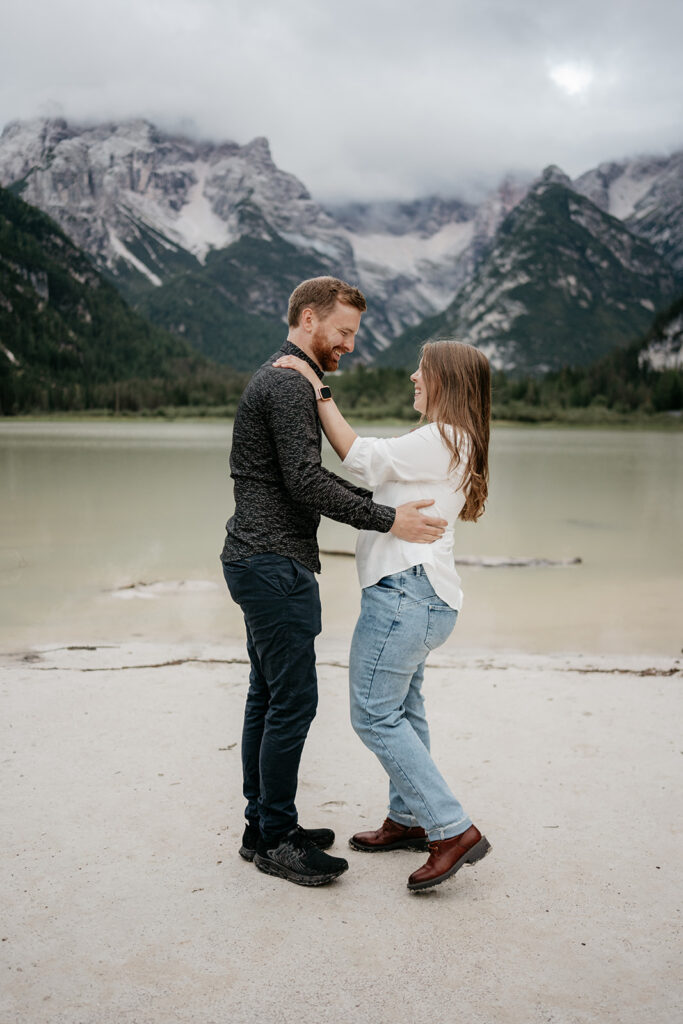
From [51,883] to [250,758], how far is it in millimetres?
912

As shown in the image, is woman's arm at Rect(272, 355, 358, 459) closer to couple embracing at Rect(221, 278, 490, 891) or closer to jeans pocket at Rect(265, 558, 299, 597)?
couple embracing at Rect(221, 278, 490, 891)

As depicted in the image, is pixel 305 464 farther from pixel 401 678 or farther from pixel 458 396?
pixel 401 678

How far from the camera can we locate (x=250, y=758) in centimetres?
381

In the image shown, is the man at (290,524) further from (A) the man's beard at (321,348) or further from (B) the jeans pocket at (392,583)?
(B) the jeans pocket at (392,583)

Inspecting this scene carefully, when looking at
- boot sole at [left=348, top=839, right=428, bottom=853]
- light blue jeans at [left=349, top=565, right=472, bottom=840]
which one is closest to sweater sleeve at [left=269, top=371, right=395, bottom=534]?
light blue jeans at [left=349, top=565, right=472, bottom=840]

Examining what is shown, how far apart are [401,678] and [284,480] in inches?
36.0

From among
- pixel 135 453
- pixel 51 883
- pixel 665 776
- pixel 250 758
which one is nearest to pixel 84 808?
pixel 51 883

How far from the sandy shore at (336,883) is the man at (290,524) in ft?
1.36

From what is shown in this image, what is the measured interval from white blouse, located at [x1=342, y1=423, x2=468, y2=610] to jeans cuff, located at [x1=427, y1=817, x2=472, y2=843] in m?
0.87

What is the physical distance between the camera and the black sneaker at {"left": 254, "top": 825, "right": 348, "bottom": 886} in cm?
353

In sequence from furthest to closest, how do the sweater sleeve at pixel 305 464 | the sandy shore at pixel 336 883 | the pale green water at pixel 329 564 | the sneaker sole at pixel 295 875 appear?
1. the pale green water at pixel 329 564
2. the sneaker sole at pixel 295 875
3. the sweater sleeve at pixel 305 464
4. the sandy shore at pixel 336 883

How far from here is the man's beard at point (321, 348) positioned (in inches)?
137

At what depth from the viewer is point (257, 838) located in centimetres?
382

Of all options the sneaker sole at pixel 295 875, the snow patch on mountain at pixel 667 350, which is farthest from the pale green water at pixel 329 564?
the snow patch on mountain at pixel 667 350
